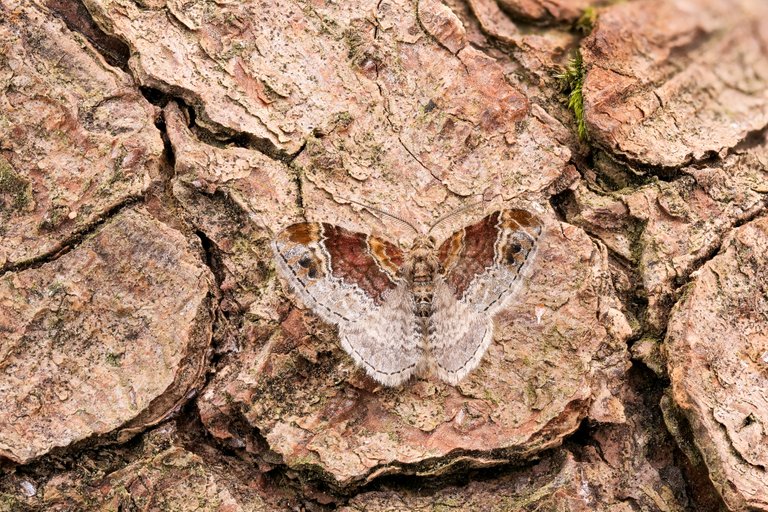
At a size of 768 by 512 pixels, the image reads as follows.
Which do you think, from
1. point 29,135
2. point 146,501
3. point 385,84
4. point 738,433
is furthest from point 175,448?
point 738,433

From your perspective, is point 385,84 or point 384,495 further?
point 385,84

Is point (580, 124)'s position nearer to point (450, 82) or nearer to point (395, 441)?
point (450, 82)

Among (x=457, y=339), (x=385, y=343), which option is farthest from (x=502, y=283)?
(x=385, y=343)

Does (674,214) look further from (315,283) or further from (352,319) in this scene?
(315,283)

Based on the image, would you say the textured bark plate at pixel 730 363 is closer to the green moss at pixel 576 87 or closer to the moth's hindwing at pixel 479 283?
the moth's hindwing at pixel 479 283

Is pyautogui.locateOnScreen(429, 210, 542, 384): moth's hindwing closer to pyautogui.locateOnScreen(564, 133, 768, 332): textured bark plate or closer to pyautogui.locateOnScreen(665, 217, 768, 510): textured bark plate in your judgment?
pyautogui.locateOnScreen(564, 133, 768, 332): textured bark plate

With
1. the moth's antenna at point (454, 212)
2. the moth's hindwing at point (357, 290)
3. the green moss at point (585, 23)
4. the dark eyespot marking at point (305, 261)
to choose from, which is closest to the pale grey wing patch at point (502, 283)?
the moth's antenna at point (454, 212)
